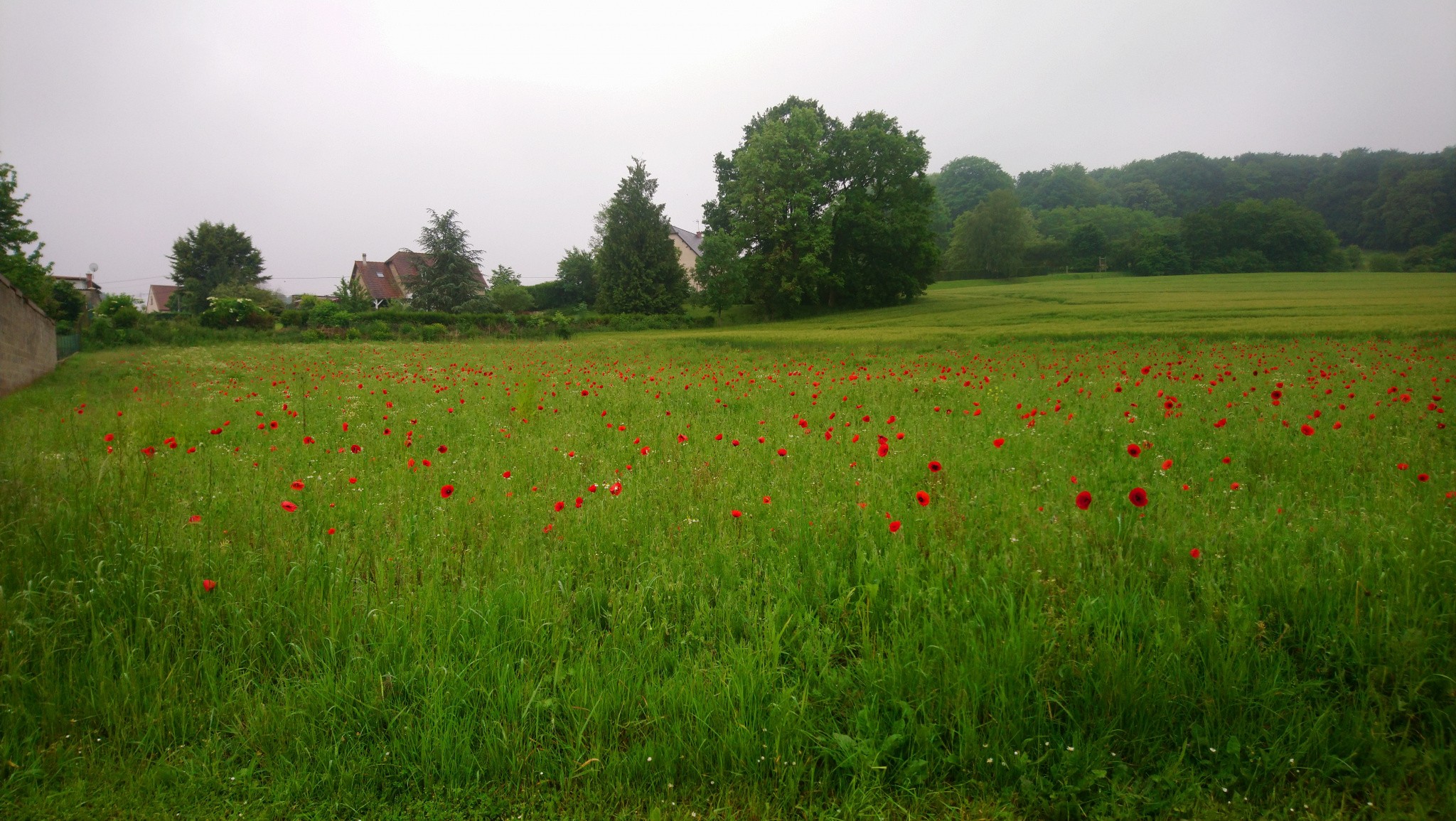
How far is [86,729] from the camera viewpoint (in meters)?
2.17

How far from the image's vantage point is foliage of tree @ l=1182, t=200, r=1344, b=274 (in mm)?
36094

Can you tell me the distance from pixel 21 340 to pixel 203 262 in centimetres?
1817

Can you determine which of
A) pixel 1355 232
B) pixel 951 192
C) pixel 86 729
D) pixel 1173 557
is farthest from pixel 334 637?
pixel 951 192

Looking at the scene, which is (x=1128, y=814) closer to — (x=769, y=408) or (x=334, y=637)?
(x=334, y=637)

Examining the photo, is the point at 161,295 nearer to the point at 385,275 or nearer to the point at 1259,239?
the point at 385,275

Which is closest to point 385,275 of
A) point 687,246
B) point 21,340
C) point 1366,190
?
point 687,246

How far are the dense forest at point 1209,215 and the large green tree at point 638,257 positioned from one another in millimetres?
33725

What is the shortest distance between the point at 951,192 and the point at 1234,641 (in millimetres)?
99314

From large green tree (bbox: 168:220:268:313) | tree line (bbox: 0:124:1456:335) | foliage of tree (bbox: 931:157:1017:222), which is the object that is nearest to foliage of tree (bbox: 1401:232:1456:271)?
tree line (bbox: 0:124:1456:335)

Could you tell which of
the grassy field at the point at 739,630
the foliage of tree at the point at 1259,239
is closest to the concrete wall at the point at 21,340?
the grassy field at the point at 739,630

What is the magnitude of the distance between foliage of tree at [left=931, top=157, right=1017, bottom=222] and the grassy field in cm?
8997

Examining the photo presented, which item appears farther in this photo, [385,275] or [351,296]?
[385,275]

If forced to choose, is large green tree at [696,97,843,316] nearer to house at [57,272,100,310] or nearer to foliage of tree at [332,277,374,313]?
foliage of tree at [332,277,374,313]

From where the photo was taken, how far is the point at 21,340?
7.97 metres
